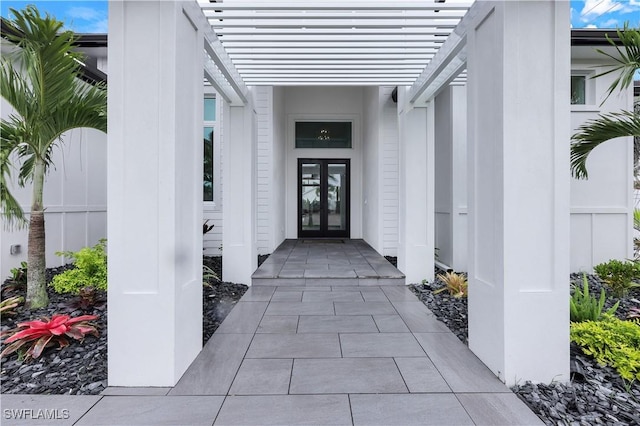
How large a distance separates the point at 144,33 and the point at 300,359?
2.28 m

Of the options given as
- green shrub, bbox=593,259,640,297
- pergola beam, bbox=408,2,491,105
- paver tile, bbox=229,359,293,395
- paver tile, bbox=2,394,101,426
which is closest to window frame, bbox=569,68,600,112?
green shrub, bbox=593,259,640,297

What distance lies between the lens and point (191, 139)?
231cm

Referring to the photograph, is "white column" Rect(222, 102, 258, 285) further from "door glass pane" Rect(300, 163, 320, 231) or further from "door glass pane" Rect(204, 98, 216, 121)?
"door glass pane" Rect(300, 163, 320, 231)

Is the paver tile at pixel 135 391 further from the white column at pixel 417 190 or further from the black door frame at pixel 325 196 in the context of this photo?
the black door frame at pixel 325 196

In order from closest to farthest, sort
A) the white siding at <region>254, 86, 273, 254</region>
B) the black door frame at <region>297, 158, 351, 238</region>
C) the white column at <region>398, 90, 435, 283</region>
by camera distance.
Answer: the white column at <region>398, 90, 435, 283</region>
the white siding at <region>254, 86, 273, 254</region>
the black door frame at <region>297, 158, 351, 238</region>

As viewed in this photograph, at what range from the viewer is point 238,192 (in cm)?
462

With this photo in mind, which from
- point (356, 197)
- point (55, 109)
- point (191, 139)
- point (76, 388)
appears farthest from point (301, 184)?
point (76, 388)

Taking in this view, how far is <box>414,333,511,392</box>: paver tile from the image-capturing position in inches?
79.3

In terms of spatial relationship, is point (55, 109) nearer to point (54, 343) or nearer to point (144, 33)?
point (144, 33)

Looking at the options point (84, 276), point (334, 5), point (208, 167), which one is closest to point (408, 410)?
point (334, 5)

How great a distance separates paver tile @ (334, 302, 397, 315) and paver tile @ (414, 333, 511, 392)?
631 millimetres

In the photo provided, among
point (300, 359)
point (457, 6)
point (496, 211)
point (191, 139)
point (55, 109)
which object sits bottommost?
point (300, 359)

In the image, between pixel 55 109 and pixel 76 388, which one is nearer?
pixel 76 388

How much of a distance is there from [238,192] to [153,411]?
3.14 meters
